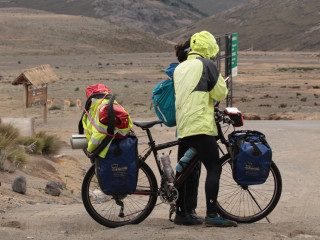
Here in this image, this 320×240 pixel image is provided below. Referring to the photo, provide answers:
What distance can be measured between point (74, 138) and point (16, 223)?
0.98m

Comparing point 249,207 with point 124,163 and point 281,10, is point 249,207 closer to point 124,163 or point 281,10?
point 124,163

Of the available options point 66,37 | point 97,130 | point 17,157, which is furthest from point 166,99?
point 66,37

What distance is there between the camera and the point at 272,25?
144375mm

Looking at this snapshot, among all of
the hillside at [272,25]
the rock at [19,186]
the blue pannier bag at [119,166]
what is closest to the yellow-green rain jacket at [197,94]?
the blue pannier bag at [119,166]

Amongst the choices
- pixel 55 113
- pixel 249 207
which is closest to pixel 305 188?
pixel 249 207

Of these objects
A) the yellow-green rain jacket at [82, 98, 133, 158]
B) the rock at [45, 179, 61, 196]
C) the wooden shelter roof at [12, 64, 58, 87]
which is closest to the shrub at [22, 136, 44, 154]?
the rock at [45, 179, 61, 196]

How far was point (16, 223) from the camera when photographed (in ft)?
20.6

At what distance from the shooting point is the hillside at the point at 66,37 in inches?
3794

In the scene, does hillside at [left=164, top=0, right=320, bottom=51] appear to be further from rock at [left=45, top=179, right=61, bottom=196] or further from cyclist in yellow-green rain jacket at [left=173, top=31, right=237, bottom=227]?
cyclist in yellow-green rain jacket at [left=173, top=31, right=237, bottom=227]

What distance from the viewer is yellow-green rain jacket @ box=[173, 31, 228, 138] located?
573 centimetres

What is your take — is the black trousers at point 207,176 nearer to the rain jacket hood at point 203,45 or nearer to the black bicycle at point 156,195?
the black bicycle at point 156,195

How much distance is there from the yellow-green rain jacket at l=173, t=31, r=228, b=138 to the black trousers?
0.35 feet

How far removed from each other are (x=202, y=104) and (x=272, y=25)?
142146 millimetres

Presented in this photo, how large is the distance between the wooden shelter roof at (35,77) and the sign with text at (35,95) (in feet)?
0.71
